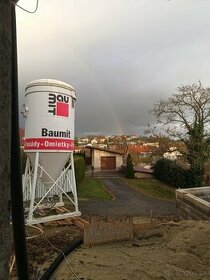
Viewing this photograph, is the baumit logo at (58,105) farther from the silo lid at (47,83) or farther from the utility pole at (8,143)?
the utility pole at (8,143)

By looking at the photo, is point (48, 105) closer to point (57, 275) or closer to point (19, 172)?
point (57, 275)

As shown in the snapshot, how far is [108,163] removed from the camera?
48562 millimetres

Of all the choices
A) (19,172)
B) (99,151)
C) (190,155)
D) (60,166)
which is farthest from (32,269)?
(99,151)

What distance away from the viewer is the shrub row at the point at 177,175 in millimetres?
30281

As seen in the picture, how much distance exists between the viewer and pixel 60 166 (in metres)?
11.6

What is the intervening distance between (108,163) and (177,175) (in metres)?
18.2

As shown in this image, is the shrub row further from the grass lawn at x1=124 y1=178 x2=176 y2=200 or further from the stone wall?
the stone wall

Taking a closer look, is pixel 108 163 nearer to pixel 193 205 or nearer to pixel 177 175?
pixel 177 175

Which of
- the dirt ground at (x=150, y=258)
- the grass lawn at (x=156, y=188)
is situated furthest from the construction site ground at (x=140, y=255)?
the grass lawn at (x=156, y=188)

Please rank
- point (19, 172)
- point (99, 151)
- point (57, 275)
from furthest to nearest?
point (99, 151) → point (57, 275) → point (19, 172)

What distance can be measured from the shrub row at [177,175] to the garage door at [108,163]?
1324 centimetres

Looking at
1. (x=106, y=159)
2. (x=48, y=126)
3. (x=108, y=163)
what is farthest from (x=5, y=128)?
(x=108, y=163)

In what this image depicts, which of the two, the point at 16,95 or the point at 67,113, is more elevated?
the point at 67,113

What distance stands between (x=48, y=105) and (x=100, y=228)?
5365 millimetres
